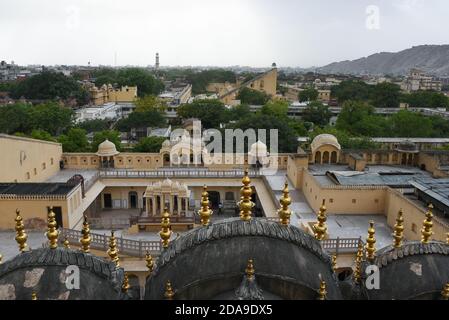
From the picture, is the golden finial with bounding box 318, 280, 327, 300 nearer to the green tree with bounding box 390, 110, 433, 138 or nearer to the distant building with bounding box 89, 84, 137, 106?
the green tree with bounding box 390, 110, 433, 138

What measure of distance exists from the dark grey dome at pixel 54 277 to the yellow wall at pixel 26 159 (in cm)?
1862

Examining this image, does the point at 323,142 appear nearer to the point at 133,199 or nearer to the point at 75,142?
the point at 133,199

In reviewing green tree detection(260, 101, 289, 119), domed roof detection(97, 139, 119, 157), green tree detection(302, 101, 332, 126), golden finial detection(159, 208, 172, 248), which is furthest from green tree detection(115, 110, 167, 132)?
golden finial detection(159, 208, 172, 248)

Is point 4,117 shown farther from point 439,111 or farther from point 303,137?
point 439,111

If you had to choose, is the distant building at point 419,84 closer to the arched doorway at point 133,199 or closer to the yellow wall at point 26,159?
the arched doorway at point 133,199

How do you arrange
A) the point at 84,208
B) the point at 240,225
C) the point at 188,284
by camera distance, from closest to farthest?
the point at 188,284 → the point at 240,225 → the point at 84,208

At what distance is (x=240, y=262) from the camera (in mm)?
6238

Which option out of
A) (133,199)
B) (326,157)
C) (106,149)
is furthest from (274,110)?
(133,199)

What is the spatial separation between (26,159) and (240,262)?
22.9 metres

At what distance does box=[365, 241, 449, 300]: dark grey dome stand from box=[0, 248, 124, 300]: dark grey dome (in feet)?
15.1

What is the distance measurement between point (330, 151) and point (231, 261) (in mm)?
24018

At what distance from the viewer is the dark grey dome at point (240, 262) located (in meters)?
6.18

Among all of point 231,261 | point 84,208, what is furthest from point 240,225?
point 84,208

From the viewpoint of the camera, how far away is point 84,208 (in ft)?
76.4
